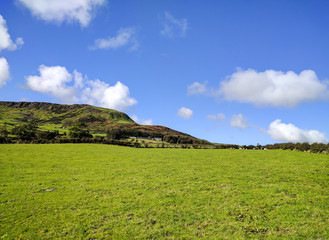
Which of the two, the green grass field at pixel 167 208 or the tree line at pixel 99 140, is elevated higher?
the tree line at pixel 99 140

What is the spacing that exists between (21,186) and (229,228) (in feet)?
53.3

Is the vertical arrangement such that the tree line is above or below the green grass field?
above

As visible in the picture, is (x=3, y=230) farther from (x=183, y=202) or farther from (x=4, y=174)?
(x=4, y=174)

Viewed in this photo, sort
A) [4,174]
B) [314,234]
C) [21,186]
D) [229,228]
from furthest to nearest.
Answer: [4,174]
[21,186]
[229,228]
[314,234]

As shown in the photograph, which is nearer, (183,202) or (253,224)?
(253,224)

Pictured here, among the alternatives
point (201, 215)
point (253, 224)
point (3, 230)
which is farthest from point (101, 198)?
point (253, 224)

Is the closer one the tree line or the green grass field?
the green grass field

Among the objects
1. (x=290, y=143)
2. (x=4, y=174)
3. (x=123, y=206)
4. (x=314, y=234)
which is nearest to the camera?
(x=314, y=234)

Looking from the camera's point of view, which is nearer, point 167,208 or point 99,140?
point 167,208

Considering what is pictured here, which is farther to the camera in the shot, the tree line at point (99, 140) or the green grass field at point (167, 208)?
the tree line at point (99, 140)

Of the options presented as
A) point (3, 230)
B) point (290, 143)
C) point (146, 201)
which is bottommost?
point (3, 230)

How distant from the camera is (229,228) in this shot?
889 cm

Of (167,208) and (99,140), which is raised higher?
(99,140)

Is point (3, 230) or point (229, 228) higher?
point (229, 228)
